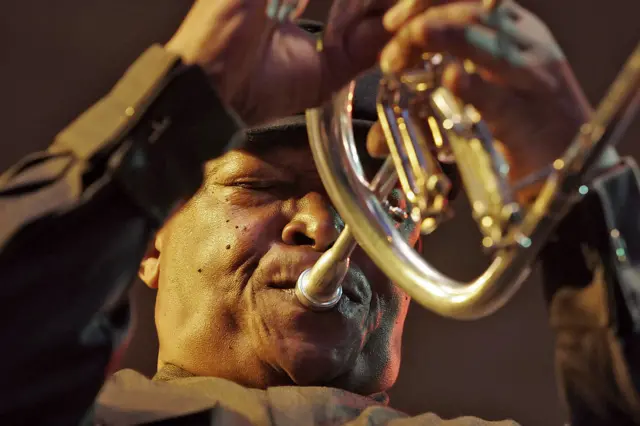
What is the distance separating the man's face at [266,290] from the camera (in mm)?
1091

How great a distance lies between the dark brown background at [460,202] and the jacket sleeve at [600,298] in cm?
71

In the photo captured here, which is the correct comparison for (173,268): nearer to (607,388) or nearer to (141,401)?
(141,401)

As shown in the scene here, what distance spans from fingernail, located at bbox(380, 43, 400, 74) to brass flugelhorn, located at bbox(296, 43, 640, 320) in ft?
0.05

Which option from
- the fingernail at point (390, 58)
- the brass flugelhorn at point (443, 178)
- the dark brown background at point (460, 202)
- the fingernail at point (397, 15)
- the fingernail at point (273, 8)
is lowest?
the dark brown background at point (460, 202)

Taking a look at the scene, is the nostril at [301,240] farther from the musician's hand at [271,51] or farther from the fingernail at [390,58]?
the fingernail at [390,58]

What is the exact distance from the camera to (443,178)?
76cm

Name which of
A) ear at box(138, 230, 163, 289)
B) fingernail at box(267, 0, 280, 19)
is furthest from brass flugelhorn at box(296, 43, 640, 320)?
ear at box(138, 230, 163, 289)

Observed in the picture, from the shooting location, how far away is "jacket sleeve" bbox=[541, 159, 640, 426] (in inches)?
29.4

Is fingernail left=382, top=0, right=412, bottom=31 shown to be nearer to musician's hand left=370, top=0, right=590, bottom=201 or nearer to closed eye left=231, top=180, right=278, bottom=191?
musician's hand left=370, top=0, right=590, bottom=201

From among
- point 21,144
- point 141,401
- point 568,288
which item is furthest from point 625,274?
point 21,144

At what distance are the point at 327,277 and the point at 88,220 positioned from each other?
37cm

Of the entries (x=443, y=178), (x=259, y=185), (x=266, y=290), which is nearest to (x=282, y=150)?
(x=259, y=185)

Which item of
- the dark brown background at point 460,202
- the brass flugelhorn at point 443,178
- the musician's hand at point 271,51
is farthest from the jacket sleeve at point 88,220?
the dark brown background at point 460,202

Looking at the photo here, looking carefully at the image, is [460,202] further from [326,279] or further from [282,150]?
[326,279]
